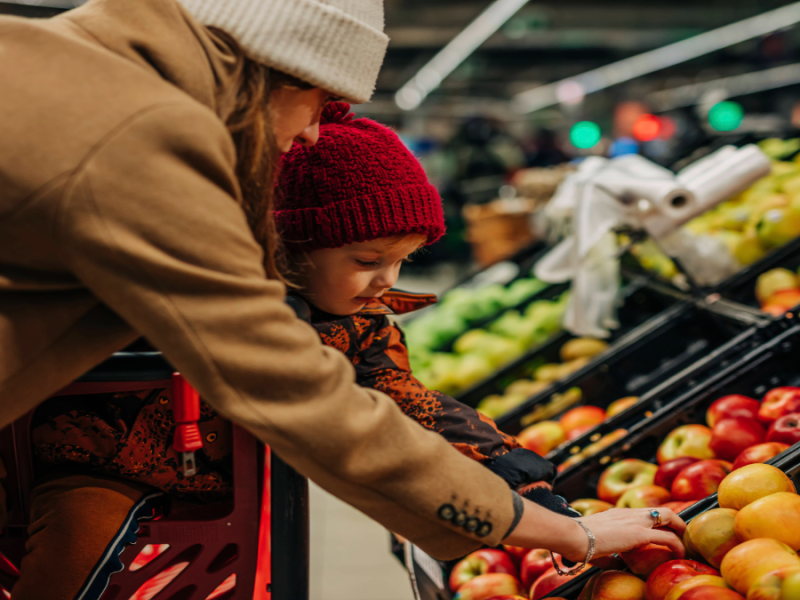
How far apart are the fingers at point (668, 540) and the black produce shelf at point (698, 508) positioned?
0.39ft

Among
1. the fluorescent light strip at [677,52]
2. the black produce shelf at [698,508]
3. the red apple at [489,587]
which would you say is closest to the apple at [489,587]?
the red apple at [489,587]

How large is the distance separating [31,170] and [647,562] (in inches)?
46.3

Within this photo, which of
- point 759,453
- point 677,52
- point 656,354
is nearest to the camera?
point 759,453

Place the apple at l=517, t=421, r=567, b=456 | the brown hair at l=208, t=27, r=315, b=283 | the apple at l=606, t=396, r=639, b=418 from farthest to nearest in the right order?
the apple at l=517, t=421, r=567, b=456 < the apple at l=606, t=396, r=639, b=418 < the brown hair at l=208, t=27, r=315, b=283

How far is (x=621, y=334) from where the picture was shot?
2.76m

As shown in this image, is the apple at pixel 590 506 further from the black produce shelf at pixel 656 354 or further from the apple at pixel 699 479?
the black produce shelf at pixel 656 354

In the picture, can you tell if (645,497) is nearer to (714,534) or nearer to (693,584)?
(714,534)

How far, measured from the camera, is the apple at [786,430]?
148 centimetres

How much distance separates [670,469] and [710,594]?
0.57 m

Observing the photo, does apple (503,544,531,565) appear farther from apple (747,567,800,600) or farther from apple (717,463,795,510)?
apple (747,567,800,600)

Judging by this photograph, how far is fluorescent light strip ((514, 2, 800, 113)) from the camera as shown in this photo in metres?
10.2

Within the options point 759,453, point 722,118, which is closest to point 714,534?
point 759,453

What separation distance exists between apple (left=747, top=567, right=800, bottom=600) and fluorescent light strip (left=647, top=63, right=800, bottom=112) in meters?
10.5

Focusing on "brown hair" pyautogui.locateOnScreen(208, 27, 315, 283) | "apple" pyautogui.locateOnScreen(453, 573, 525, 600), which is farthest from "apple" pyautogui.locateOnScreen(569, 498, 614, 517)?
"brown hair" pyautogui.locateOnScreen(208, 27, 315, 283)
